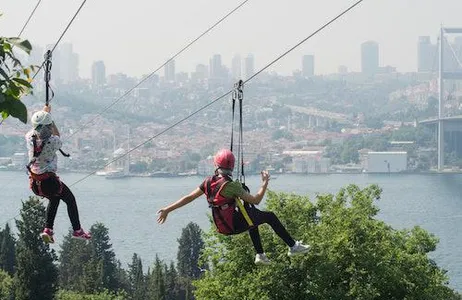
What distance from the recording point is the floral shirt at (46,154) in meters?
3.25

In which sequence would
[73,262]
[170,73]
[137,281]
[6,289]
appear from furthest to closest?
[170,73] < [73,262] < [137,281] < [6,289]

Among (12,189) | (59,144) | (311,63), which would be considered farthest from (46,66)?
(311,63)

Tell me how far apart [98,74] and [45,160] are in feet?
548

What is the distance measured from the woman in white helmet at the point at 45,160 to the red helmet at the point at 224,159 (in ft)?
1.71

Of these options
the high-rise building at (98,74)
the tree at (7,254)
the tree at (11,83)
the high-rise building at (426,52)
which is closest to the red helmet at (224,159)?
the tree at (11,83)

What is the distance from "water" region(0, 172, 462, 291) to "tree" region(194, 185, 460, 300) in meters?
20.6

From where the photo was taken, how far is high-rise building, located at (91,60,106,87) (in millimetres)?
166125

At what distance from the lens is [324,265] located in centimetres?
904

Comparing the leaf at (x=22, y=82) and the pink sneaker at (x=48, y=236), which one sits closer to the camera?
the leaf at (x=22, y=82)

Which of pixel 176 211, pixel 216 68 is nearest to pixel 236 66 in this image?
pixel 216 68

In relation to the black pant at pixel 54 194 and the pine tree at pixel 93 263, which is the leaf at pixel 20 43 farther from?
the pine tree at pixel 93 263

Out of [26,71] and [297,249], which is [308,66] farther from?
[26,71]

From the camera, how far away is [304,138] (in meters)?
110

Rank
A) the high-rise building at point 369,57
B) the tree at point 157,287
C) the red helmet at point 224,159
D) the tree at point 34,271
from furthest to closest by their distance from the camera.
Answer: the high-rise building at point 369,57 < the tree at point 157,287 < the tree at point 34,271 < the red helmet at point 224,159
